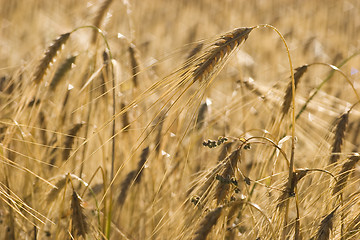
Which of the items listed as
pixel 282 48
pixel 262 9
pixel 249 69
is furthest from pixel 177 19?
pixel 249 69

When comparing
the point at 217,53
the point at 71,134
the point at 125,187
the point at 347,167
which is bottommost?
the point at 125,187

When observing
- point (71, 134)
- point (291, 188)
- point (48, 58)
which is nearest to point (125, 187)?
point (71, 134)

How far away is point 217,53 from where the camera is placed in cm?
111

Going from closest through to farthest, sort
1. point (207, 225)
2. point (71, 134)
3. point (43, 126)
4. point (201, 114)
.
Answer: point (207, 225) < point (71, 134) < point (43, 126) < point (201, 114)

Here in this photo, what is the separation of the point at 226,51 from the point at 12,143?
2.75 ft

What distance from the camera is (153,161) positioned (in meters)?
1.74

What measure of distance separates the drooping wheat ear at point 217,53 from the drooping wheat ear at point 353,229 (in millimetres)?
440

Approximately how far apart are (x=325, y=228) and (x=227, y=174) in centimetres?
24

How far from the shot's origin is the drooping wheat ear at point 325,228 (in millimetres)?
1093

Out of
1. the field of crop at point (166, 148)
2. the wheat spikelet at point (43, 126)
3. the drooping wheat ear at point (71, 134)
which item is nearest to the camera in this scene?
the field of crop at point (166, 148)

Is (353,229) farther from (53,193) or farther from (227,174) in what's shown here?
(53,193)

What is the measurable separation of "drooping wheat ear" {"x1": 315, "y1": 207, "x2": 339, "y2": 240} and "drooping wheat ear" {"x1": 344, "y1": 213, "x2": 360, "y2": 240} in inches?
1.5

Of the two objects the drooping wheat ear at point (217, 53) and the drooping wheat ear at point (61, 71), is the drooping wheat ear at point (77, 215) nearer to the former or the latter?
the drooping wheat ear at point (217, 53)

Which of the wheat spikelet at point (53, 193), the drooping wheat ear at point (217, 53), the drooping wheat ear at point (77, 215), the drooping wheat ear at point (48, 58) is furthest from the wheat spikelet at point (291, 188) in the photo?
the drooping wheat ear at point (48, 58)
